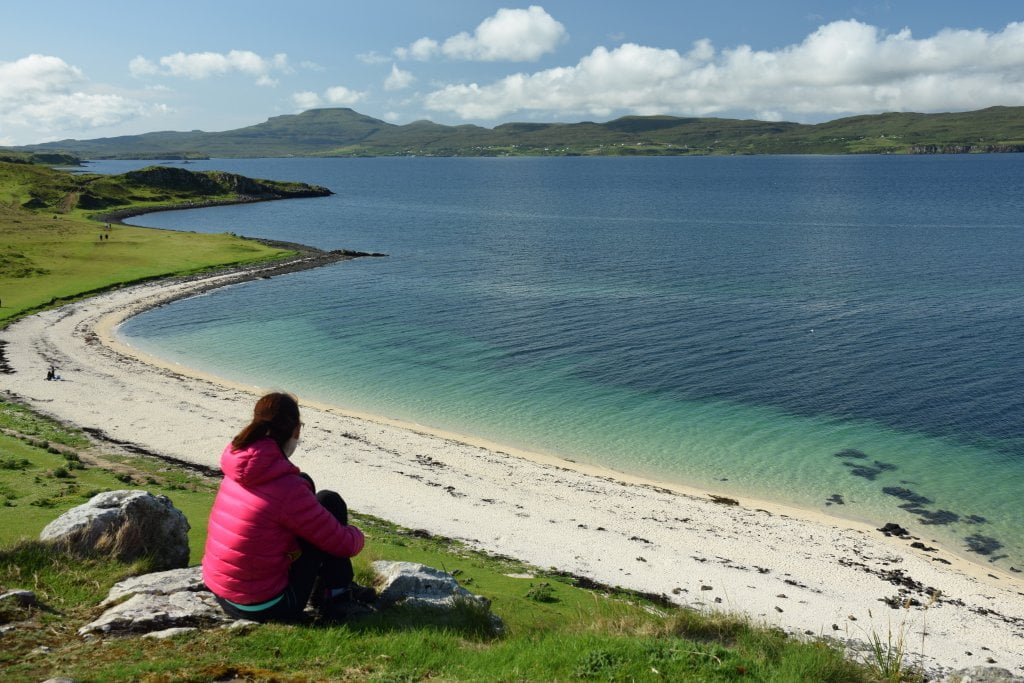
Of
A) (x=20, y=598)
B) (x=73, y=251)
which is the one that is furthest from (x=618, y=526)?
(x=73, y=251)

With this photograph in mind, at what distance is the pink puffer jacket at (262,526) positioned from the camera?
10.0 m

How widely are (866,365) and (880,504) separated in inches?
832

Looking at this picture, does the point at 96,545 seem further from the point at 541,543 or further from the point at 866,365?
the point at 866,365

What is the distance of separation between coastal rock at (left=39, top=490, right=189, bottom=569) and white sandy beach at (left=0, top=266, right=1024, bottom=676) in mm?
6469

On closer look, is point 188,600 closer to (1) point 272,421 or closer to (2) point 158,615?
(2) point 158,615

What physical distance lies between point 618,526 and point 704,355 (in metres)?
27.7

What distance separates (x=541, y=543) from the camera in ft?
87.0

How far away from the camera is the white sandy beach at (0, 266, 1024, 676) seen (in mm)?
22734

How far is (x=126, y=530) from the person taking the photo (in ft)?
44.7

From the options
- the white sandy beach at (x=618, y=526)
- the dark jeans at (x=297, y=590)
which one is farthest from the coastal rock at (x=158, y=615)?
the white sandy beach at (x=618, y=526)

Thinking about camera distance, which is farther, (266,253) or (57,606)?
(266,253)

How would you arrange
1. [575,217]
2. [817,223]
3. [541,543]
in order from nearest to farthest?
[541,543] < [817,223] < [575,217]

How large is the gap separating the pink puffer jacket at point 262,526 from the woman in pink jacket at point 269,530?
14 millimetres

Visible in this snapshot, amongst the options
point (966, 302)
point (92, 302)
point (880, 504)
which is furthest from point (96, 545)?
point (966, 302)
